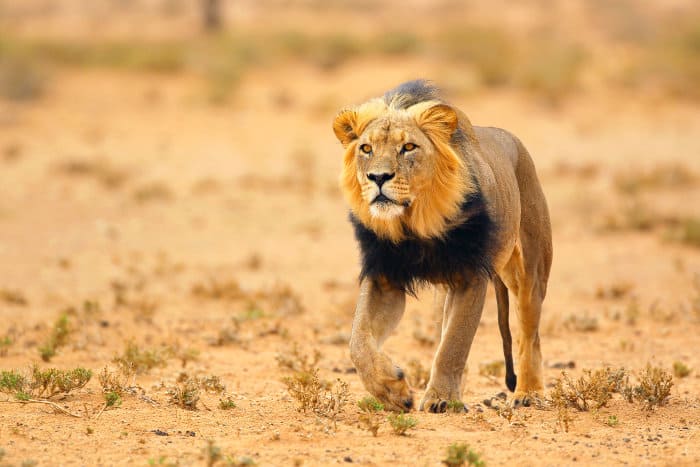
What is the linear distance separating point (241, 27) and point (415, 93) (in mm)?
31384

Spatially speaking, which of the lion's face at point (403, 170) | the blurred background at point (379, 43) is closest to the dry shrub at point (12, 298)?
the lion's face at point (403, 170)

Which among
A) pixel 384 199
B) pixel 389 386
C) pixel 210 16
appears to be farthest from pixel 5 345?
pixel 210 16

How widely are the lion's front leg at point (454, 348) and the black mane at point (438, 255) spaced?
0.10 metres

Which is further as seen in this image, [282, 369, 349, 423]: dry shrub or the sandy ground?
[282, 369, 349, 423]: dry shrub

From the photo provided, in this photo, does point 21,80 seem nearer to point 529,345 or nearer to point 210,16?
point 210,16

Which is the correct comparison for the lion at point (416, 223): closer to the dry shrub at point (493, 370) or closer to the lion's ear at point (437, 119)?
the lion's ear at point (437, 119)

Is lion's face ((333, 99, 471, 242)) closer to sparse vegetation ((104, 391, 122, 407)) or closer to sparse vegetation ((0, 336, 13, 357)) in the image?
sparse vegetation ((104, 391, 122, 407))

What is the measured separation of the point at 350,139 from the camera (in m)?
5.89

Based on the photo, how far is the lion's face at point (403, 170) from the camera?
18.0ft

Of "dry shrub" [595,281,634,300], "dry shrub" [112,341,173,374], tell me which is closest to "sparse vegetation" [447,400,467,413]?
"dry shrub" [112,341,173,374]

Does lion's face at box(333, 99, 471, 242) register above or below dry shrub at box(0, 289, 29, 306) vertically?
above

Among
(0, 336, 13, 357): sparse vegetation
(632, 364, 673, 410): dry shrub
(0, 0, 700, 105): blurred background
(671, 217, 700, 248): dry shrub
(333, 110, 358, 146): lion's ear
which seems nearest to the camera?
(333, 110, 358, 146): lion's ear

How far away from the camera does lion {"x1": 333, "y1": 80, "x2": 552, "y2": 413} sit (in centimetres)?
549

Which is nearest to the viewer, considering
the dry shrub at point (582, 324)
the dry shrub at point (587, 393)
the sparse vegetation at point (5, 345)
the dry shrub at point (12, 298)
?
the dry shrub at point (587, 393)
